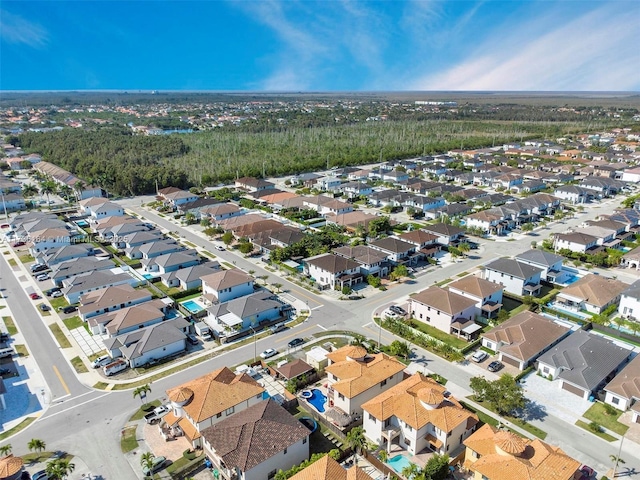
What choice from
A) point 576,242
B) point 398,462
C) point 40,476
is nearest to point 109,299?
point 40,476

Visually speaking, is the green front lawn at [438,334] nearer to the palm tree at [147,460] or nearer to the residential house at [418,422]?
the residential house at [418,422]

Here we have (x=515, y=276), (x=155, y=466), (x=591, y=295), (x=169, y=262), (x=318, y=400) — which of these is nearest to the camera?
(x=155, y=466)

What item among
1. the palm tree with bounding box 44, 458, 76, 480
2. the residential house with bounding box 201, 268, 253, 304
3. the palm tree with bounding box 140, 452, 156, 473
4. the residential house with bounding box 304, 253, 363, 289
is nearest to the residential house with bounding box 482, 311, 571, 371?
the residential house with bounding box 304, 253, 363, 289

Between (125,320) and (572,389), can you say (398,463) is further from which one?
(125,320)

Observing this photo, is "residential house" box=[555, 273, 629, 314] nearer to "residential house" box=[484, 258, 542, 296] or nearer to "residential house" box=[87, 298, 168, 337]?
"residential house" box=[484, 258, 542, 296]

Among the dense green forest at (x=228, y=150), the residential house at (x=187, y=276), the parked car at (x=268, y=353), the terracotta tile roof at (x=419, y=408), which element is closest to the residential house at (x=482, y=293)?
the terracotta tile roof at (x=419, y=408)

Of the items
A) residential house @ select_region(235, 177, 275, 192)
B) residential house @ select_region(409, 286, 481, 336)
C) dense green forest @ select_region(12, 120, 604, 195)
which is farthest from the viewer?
dense green forest @ select_region(12, 120, 604, 195)
